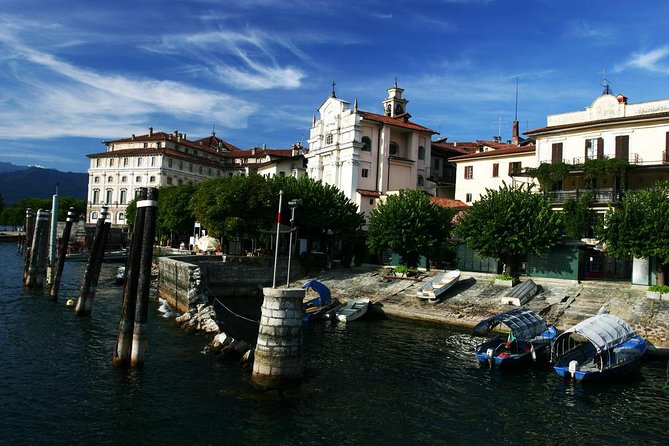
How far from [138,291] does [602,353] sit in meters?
22.6

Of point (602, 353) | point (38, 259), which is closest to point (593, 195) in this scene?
point (602, 353)

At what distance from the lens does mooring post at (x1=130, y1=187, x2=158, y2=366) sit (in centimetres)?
2291

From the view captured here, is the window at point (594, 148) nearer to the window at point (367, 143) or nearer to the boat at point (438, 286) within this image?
the boat at point (438, 286)

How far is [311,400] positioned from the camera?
21203mm

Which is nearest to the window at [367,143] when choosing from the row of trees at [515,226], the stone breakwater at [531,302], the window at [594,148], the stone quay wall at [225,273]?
the row of trees at [515,226]

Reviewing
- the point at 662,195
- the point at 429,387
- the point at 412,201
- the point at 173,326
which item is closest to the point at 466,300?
the point at 412,201

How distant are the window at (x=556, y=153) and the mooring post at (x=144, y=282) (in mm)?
44343

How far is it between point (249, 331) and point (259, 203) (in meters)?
22.3

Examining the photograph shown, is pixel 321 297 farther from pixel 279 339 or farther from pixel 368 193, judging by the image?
pixel 368 193

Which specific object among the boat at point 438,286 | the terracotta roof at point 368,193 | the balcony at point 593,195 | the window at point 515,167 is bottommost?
the boat at point 438,286

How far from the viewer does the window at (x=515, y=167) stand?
2267 inches

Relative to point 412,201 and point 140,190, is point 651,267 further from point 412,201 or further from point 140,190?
point 140,190

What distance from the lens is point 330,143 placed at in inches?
2965

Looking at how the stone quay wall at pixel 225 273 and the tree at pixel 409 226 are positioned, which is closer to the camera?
the stone quay wall at pixel 225 273
